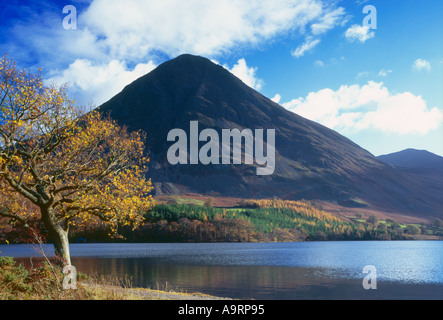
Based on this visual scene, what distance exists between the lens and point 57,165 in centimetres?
2930

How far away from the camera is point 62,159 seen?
98.0 ft

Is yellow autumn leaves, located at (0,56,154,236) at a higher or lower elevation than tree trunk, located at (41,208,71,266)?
higher

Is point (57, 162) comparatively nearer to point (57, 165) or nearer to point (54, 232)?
point (57, 165)

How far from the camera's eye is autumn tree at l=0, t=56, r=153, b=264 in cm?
2705

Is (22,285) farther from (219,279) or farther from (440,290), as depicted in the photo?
(440,290)

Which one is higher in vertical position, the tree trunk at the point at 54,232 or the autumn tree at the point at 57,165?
the autumn tree at the point at 57,165

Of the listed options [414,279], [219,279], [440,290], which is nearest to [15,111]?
[219,279]

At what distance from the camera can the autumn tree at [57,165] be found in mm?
27047

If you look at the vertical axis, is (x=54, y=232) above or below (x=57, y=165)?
below

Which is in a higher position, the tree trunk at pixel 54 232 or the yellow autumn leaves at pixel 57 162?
the yellow autumn leaves at pixel 57 162

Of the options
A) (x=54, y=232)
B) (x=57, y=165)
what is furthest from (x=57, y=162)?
(x=54, y=232)

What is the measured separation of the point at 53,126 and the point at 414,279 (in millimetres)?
72314

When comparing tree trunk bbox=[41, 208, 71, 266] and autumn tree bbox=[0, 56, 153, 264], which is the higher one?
autumn tree bbox=[0, 56, 153, 264]
